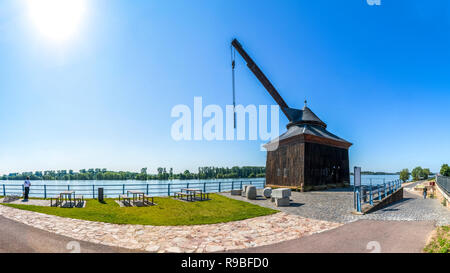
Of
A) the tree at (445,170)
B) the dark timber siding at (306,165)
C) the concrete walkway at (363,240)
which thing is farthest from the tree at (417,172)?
the concrete walkway at (363,240)

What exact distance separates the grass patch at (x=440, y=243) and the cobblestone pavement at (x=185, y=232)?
→ 2490 mm

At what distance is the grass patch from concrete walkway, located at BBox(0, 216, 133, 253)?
726 cm

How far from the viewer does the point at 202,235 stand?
6266mm

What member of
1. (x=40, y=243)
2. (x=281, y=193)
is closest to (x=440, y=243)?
(x=281, y=193)

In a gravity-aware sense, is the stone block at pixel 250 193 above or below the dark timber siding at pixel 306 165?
below

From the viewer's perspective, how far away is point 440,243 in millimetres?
5352

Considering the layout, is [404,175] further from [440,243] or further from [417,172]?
[440,243]

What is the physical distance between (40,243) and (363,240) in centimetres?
851

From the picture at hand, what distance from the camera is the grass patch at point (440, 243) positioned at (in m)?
4.96

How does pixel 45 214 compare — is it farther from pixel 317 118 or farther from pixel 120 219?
pixel 317 118

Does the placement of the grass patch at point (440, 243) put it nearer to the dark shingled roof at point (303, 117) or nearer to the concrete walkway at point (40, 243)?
the concrete walkway at point (40, 243)

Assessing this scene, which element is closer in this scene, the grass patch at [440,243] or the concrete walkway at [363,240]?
the grass patch at [440,243]

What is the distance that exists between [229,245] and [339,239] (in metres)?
3.14
